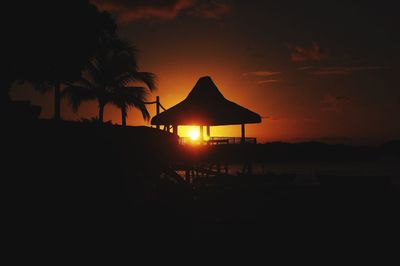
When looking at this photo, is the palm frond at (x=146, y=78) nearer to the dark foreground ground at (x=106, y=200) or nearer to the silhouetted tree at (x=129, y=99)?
the silhouetted tree at (x=129, y=99)

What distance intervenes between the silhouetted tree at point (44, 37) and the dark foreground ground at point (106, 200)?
5.03 m

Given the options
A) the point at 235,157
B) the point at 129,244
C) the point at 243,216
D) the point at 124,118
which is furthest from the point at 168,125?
the point at 129,244

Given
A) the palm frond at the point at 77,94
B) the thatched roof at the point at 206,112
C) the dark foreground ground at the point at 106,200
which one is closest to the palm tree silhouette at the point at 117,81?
the palm frond at the point at 77,94

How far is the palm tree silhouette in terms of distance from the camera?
24.5 metres

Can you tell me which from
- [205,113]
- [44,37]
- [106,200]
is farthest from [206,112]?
[106,200]

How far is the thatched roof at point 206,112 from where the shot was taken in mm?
16625

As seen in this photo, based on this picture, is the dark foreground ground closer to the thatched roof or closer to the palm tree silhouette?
the thatched roof

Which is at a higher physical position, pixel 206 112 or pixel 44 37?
pixel 44 37

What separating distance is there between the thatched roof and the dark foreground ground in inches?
232

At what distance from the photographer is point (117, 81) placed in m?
25.2

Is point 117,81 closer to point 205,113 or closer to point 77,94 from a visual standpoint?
point 77,94

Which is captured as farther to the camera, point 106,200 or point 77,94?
point 77,94

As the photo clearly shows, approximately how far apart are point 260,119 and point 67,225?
12.5 m

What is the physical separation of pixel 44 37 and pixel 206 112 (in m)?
7.35
